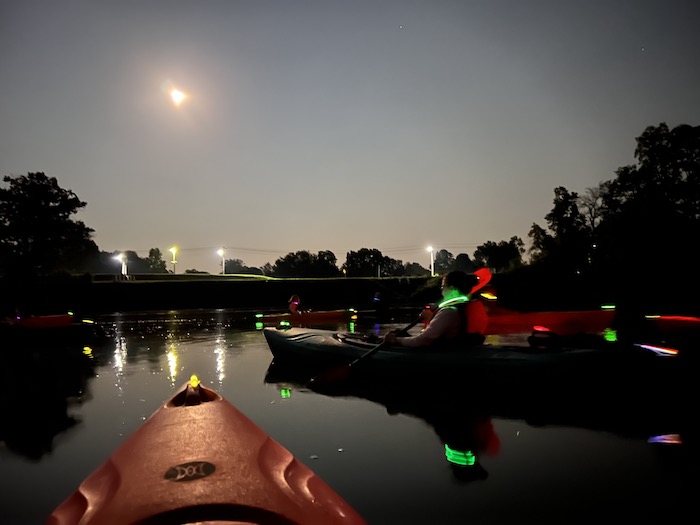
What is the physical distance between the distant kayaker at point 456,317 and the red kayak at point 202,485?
3411 millimetres

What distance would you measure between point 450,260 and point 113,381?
180m

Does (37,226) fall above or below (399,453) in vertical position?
above

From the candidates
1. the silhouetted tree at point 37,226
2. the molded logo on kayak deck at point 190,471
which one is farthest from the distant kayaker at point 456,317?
the silhouetted tree at point 37,226

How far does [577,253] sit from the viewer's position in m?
47.6

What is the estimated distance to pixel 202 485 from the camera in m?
2.16

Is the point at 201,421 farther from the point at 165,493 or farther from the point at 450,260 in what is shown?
the point at 450,260

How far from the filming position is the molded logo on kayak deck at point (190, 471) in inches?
88.6

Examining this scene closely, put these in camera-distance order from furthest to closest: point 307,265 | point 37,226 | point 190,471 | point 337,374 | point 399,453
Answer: point 307,265
point 37,226
point 337,374
point 399,453
point 190,471

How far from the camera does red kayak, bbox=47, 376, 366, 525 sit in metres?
1.98

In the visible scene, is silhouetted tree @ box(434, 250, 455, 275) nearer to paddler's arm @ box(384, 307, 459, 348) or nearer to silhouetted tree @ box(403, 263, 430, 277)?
silhouetted tree @ box(403, 263, 430, 277)

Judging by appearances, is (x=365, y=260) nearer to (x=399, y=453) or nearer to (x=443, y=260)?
(x=443, y=260)

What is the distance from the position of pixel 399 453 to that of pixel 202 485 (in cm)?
241

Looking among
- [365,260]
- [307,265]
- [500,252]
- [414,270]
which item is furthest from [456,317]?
[414,270]

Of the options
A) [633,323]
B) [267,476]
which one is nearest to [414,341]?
[267,476]
